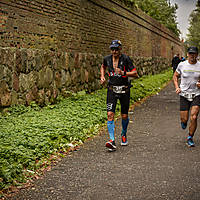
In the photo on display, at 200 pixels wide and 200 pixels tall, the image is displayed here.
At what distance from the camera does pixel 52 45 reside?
10953 mm

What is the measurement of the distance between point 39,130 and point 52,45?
457 cm

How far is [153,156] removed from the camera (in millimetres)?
6043

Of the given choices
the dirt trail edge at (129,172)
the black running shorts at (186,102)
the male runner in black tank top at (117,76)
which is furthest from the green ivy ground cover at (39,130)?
the black running shorts at (186,102)

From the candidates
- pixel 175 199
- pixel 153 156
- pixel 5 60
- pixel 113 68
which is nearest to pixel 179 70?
pixel 113 68

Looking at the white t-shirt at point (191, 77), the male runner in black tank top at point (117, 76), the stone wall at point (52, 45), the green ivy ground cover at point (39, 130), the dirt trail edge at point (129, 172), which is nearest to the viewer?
the dirt trail edge at point (129, 172)

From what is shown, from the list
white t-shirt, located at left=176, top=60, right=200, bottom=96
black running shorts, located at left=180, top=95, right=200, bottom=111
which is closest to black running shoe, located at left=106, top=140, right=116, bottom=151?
black running shorts, located at left=180, top=95, right=200, bottom=111

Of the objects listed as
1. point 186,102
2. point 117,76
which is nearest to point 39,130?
point 117,76

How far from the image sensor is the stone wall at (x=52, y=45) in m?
8.77

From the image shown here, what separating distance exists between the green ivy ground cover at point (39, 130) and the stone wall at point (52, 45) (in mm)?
587

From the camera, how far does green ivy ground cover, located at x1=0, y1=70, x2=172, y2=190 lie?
5332mm

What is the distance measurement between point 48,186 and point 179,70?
11.6 feet

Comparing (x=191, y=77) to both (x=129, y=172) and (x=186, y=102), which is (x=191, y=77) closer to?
(x=186, y=102)

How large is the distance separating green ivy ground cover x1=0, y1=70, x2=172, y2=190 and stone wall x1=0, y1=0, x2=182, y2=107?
1.93 ft

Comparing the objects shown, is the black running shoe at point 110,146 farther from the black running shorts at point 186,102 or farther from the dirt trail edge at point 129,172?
the black running shorts at point 186,102
